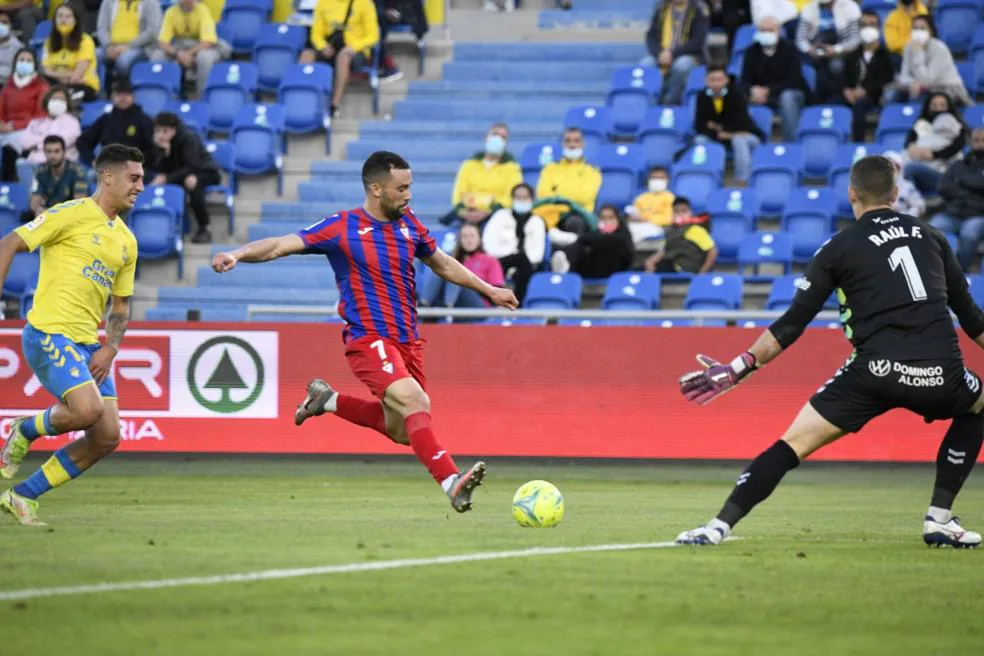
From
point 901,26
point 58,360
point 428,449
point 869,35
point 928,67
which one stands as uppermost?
point 901,26

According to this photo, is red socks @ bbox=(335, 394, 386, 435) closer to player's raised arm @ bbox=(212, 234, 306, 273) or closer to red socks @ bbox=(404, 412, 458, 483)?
red socks @ bbox=(404, 412, 458, 483)

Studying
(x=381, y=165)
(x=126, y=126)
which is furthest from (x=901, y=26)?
(x=381, y=165)

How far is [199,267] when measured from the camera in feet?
68.3

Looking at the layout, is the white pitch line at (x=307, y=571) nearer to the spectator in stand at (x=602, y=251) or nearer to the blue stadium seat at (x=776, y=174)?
the spectator in stand at (x=602, y=251)

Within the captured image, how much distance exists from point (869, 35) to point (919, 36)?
0.71m

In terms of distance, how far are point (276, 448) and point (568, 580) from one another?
31.6ft

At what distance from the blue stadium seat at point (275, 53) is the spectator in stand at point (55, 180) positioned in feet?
12.4

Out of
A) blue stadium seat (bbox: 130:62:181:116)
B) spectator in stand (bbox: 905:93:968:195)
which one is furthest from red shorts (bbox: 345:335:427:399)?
blue stadium seat (bbox: 130:62:181:116)

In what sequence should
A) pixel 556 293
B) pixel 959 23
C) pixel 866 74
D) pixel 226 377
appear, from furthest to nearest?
1. pixel 959 23
2. pixel 866 74
3. pixel 556 293
4. pixel 226 377

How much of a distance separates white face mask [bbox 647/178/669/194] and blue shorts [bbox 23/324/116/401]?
10961mm

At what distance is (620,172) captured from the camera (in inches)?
813

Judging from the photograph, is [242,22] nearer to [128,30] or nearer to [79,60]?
[128,30]

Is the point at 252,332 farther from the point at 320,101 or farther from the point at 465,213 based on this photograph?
the point at 320,101

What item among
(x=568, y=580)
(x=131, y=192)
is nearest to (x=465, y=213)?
(x=131, y=192)
